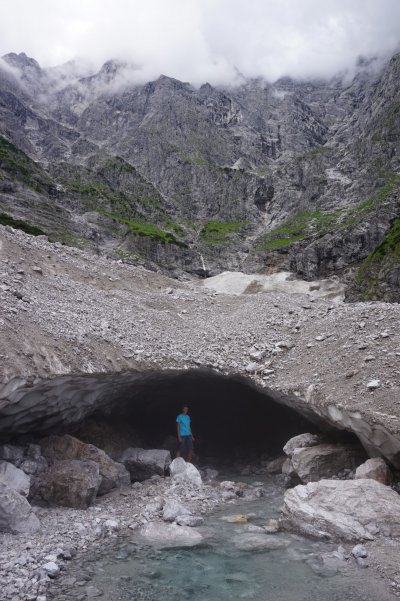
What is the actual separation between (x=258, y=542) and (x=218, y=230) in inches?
5666

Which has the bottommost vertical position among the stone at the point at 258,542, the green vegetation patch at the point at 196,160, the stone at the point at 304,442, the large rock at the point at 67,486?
the stone at the point at 258,542

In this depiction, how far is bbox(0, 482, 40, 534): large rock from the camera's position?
11.3m

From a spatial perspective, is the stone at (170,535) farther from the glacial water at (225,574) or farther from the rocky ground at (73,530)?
the rocky ground at (73,530)

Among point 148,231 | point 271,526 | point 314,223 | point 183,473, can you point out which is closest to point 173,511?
point 271,526

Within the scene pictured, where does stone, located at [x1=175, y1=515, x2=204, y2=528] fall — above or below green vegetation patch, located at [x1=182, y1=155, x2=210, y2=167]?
below

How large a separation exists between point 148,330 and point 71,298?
381cm

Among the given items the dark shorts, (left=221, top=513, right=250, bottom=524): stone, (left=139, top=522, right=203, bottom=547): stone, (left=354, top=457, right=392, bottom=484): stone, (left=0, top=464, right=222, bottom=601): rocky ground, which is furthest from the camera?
the dark shorts

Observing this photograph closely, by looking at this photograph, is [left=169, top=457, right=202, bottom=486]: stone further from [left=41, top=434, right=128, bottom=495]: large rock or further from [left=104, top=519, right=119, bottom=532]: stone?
[left=104, top=519, right=119, bottom=532]: stone

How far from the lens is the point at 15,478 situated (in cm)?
1284

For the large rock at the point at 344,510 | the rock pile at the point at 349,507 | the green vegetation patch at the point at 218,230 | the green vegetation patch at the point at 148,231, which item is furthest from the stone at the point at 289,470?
the green vegetation patch at the point at 218,230

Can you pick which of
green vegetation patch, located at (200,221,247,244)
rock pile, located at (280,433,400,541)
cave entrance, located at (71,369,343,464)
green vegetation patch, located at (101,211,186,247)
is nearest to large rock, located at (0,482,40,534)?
rock pile, located at (280,433,400,541)

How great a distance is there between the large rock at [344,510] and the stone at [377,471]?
80cm

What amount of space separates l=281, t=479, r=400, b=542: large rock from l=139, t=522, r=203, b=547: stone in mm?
2438

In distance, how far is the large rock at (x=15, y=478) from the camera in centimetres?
1259
